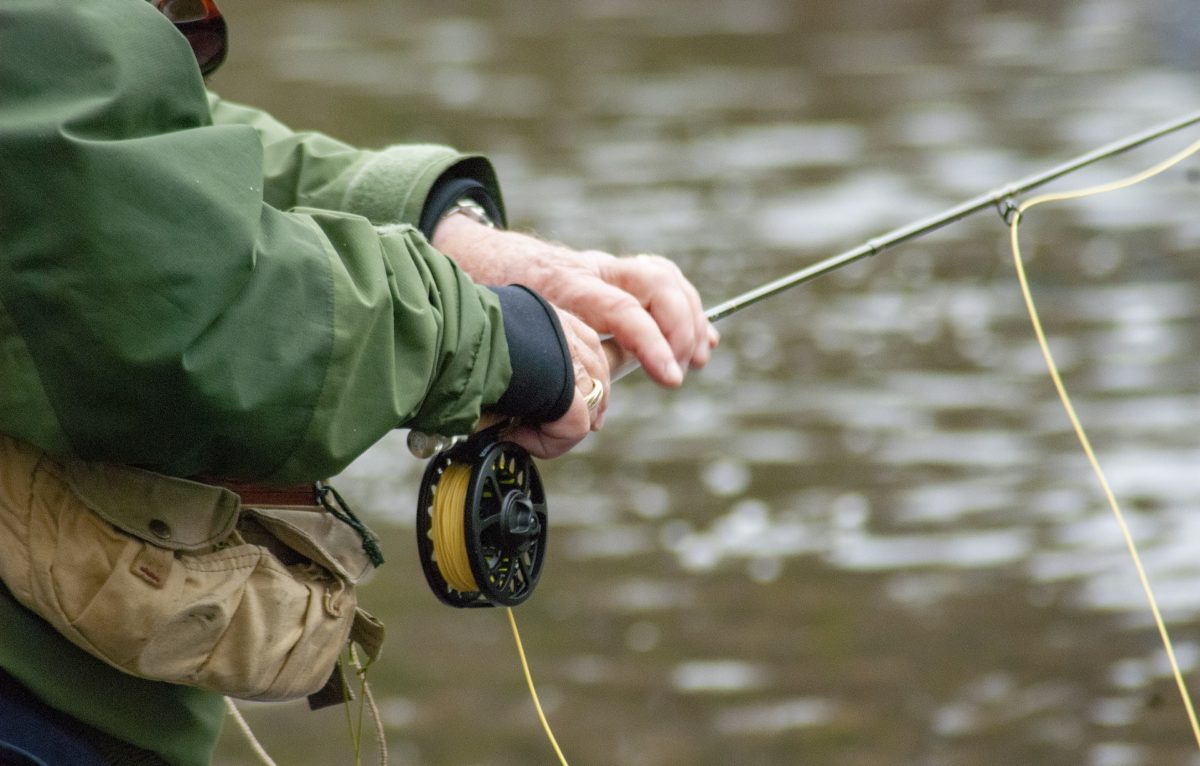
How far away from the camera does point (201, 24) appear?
7.36 ft

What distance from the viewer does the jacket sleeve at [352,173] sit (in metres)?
2.56

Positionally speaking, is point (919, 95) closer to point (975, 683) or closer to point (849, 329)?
point (849, 329)

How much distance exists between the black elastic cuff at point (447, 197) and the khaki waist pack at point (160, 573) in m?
0.73

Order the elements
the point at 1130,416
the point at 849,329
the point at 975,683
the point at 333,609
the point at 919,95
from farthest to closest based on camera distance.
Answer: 1. the point at 919,95
2. the point at 849,329
3. the point at 1130,416
4. the point at 975,683
5. the point at 333,609

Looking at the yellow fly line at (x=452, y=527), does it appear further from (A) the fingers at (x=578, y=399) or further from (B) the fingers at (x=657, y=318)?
(B) the fingers at (x=657, y=318)

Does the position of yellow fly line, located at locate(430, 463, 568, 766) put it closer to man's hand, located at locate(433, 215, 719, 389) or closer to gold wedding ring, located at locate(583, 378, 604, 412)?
gold wedding ring, located at locate(583, 378, 604, 412)

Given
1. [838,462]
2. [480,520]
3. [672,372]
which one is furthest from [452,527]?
[838,462]

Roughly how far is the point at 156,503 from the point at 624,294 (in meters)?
0.76

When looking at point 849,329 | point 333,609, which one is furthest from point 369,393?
point 849,329

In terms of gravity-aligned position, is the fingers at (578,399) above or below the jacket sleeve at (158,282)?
above

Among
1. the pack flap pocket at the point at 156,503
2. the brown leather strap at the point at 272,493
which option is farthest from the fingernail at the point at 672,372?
the pack flap pocket at the point at 156,503

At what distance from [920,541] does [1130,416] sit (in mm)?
1206

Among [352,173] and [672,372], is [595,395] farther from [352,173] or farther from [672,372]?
[352,173]

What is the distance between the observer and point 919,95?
416 inches
